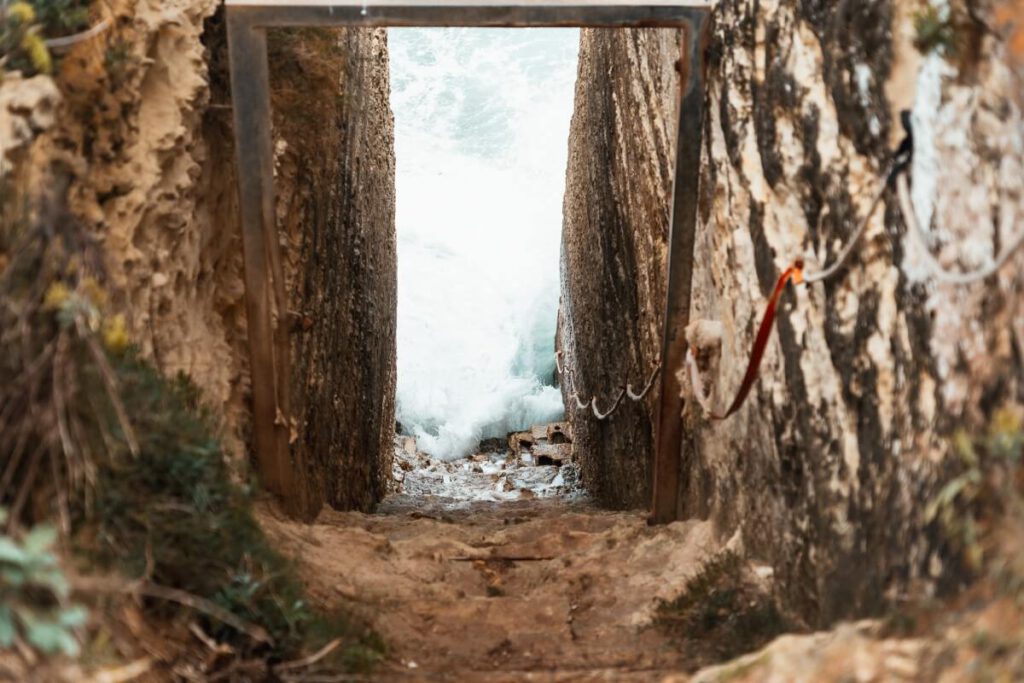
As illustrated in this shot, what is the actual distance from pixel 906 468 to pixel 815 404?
640 millimetres

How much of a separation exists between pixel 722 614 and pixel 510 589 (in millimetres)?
1199

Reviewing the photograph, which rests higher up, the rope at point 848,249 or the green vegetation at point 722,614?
the rope at point 848,249

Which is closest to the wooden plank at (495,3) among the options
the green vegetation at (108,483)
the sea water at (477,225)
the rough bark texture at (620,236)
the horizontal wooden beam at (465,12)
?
the horizontal wooden beam at (465,12)

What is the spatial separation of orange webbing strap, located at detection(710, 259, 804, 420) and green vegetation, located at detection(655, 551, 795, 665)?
63 cm

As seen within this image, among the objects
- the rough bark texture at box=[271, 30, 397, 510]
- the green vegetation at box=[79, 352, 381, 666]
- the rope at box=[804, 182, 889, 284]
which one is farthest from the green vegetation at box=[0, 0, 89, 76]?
the rope at box=[804, 182, 889, 284]

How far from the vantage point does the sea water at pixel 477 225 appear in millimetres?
17453

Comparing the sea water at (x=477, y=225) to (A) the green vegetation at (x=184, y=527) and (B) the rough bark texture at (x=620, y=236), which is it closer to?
(B) the rough bark texture at (x=620, y=236)

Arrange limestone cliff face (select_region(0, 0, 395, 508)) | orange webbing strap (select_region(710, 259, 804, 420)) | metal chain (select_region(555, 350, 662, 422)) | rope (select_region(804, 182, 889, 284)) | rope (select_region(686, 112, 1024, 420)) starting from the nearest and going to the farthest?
rope (select_region(686, 112, 1024, 420))
rope (select_region(804, 182, 889, 284))
orange webbing strap (select_region(710, 259, 804, 420))
limestone cliff face (select_region(0, 0, 395, 508))
metal chain (select_region(555, 350, 662, 422))

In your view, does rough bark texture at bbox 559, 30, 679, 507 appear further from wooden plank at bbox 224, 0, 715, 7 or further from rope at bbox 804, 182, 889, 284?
rope at bbox 804, 182, 889, 284

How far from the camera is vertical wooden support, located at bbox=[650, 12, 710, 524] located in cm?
421

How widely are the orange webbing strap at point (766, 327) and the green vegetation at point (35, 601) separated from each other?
84.8 inches

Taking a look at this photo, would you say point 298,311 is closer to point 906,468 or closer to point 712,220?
point 712,220

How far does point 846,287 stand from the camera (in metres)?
3.01

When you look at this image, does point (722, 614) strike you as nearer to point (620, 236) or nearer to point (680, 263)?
point (680, 263)
